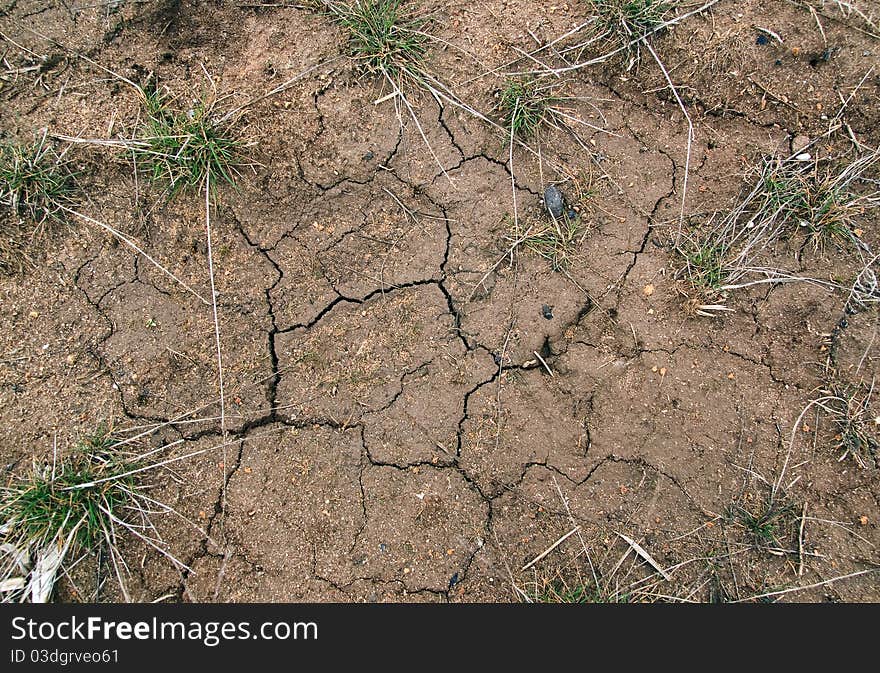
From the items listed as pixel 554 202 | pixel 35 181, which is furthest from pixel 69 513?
pixel 554 202

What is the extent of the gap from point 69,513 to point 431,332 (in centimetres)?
157

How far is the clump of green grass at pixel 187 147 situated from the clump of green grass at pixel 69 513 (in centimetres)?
114

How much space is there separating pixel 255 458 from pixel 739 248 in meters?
2.29

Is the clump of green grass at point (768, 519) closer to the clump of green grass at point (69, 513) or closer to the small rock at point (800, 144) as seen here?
the small rock at point (800, 144)

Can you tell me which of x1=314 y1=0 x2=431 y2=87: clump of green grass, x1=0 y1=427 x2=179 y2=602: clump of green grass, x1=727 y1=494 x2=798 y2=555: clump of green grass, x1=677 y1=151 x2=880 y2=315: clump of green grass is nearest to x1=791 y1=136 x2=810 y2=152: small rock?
x1=677 y1=151 x2=880 y2=315: clump of green grass

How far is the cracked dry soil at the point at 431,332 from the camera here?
2.34m

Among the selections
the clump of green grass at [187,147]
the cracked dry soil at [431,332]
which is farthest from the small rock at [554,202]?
the clump of green grass at [187,147]

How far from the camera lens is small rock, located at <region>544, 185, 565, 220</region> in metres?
2.63

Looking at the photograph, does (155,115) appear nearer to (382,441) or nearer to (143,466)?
(143,466)

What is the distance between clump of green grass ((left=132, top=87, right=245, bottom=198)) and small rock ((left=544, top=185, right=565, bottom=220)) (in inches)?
54.2

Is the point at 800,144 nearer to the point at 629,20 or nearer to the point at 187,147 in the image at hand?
the point at 629,20

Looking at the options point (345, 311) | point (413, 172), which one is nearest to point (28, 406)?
point (345, 311)

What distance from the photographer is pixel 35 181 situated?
2.56 metres

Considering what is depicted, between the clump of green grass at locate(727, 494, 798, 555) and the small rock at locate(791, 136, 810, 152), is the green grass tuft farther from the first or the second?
the small rock at locate(791, 136, 810, 152)
